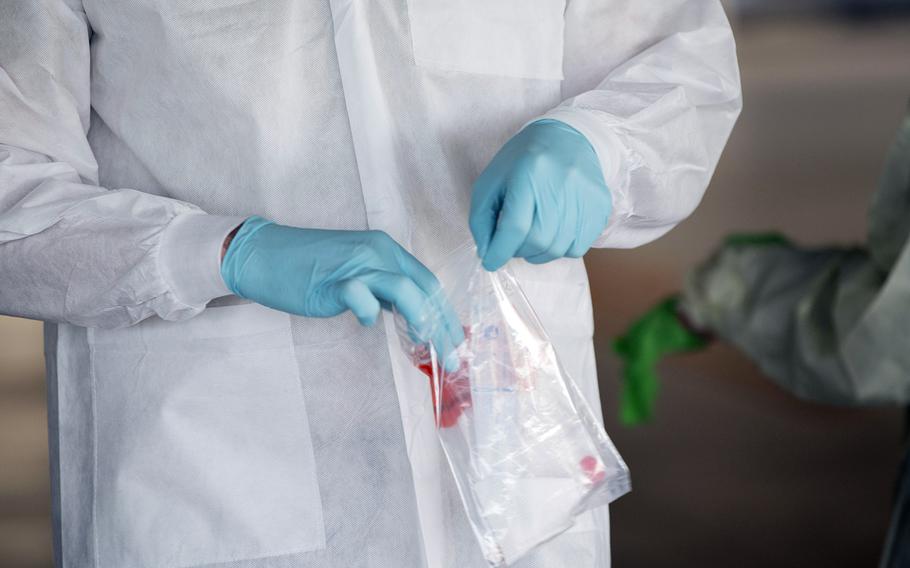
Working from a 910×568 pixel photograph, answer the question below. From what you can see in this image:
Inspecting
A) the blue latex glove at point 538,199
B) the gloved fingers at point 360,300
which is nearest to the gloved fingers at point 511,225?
the blue latex glove at point 538,199

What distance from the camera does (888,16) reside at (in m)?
6.41

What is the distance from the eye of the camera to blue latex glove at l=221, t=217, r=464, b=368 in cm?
78

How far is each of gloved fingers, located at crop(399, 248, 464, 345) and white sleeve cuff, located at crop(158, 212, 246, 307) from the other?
16cm

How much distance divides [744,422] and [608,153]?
7.84 ft

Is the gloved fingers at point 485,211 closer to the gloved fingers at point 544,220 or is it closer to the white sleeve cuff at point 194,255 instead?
the gloved fingers at point 544,220

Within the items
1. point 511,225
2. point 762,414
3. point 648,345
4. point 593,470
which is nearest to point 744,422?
point 762,414

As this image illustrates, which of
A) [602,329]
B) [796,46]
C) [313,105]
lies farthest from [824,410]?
[796,46]

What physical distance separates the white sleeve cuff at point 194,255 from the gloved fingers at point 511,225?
9.1 inches

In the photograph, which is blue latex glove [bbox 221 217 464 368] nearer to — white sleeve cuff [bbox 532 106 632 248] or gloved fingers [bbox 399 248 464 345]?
gloved fingers [bbox 399 248 464 345]

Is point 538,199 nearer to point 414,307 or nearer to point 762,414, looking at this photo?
point 414,307

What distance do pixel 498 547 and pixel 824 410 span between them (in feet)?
8.59

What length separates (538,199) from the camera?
2.72 feet

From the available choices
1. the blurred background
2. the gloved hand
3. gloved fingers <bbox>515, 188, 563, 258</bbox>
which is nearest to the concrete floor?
the blurred background

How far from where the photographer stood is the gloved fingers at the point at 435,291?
0.81m
